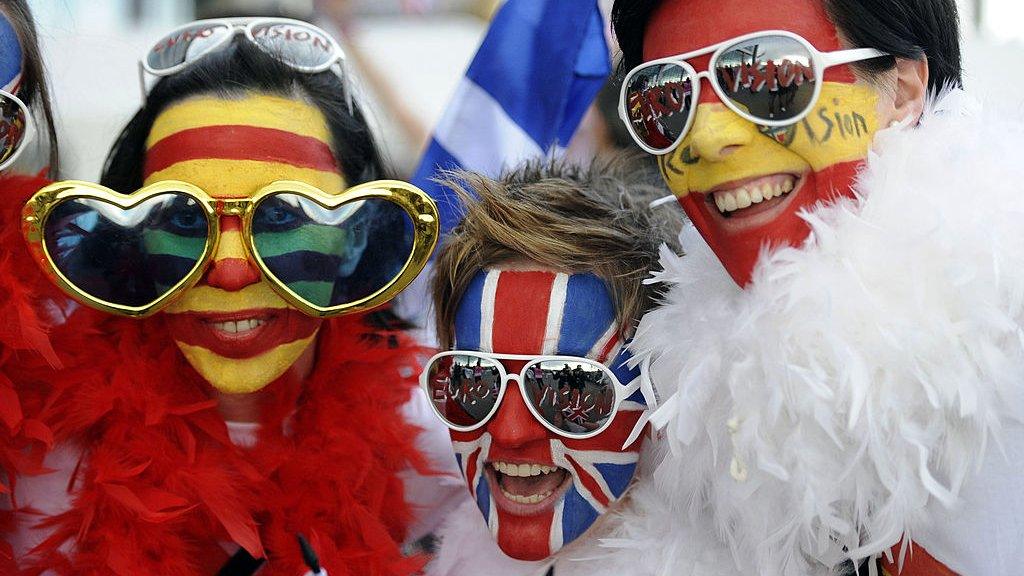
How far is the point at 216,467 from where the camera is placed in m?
2.08

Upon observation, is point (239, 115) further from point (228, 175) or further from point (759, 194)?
point (759, 194)

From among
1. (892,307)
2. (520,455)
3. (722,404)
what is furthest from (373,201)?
(892,307)

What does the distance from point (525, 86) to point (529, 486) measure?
137 cm

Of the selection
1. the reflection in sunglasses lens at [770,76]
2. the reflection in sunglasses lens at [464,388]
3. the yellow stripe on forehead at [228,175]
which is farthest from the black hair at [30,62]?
the reflection in sunglasses lens at [770,76]

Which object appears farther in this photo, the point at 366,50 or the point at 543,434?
the point at 366,50

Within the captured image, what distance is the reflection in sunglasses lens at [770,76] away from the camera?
1.54 m

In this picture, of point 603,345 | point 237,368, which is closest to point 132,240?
point 237,368

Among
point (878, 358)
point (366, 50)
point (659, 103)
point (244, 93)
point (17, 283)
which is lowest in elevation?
point (366, 50)

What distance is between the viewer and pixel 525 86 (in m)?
2.92

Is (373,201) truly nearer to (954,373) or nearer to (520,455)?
(520,455)

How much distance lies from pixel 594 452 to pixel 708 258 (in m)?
0.40

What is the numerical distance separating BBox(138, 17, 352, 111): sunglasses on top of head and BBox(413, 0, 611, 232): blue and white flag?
2.36ft

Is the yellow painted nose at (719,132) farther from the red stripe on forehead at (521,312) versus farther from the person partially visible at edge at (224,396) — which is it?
the person partially visible at edge at (224,396)

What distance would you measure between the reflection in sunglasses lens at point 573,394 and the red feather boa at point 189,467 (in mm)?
513
